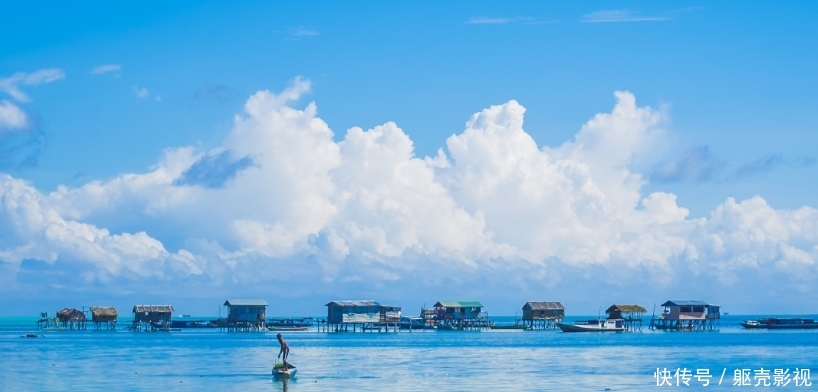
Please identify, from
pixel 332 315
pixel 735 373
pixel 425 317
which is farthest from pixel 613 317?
pixel 735 373

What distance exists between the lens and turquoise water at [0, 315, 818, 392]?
161ft

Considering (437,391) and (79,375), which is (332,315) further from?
(437,391)

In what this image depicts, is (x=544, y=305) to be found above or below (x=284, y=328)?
above

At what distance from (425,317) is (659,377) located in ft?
246

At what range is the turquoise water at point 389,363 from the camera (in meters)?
49.2

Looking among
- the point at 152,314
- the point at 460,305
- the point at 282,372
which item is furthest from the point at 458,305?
the point at 282,372

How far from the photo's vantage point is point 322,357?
70500 millimetres

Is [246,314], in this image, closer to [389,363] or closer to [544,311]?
[544,311]

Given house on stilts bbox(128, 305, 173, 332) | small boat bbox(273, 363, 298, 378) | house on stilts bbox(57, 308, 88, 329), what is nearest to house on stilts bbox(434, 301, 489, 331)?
house on stilts bbox(128, 305, 173, 332)

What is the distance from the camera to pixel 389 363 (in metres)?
64.1

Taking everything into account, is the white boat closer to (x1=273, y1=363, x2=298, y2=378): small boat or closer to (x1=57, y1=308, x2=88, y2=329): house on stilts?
(x1=57, y1=308, x2=88, y2=329): house on stilts

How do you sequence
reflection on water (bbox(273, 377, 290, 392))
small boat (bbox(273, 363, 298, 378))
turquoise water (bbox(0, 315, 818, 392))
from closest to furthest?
reflection on water (bbox(273, 377, 290, 392))
turquoise water (bbox(0, 315, 818, 392))
small boat (bbox(273, 363, 298, 378))

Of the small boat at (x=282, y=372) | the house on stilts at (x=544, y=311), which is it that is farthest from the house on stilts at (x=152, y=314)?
the small boat at (x=282, y=372)

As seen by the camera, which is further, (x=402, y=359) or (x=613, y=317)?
(x=613, y=317)
